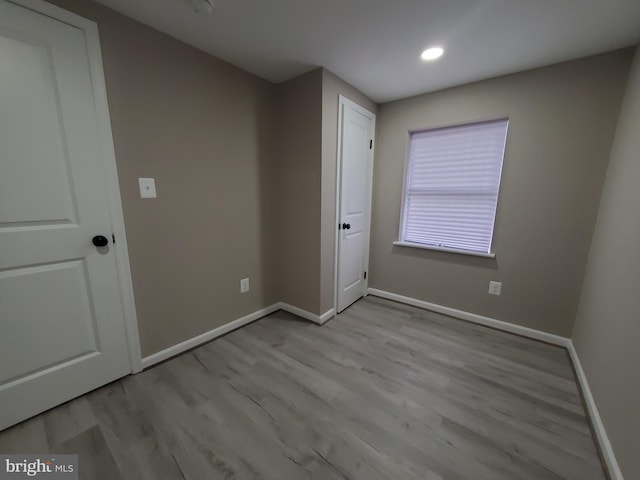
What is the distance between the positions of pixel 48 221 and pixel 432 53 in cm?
262

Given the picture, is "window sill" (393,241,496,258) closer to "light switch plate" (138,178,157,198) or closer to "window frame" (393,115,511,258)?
"window frame" (393,115,511,258)

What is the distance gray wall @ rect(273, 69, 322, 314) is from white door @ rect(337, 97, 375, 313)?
28 cm

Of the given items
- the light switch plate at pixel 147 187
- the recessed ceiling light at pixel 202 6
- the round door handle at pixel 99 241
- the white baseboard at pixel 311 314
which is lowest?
the white baseboard at pixel 311 314

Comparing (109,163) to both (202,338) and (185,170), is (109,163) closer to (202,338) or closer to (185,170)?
(185,170)

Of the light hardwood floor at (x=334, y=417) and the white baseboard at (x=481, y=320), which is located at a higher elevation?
the white baseboard at (x=481, y=320)

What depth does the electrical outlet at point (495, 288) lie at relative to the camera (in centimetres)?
231

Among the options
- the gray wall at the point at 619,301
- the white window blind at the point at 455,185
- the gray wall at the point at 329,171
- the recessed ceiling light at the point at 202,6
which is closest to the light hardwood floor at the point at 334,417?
the gray wall at the point at 619,301

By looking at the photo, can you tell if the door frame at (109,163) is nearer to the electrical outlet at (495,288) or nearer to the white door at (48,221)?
the white door at (48,221)

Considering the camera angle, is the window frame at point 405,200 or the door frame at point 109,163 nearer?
the door frame at point 109,163

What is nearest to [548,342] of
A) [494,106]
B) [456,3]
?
[494,106]

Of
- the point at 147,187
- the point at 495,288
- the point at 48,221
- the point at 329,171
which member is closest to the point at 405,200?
the point at 329,171

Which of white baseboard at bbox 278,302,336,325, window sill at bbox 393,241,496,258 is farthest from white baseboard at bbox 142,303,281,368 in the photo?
window sill at bbox 393,241,496,258

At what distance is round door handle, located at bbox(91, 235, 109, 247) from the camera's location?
1455 millimetres

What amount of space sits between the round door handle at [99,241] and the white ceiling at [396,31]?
1290 mm
